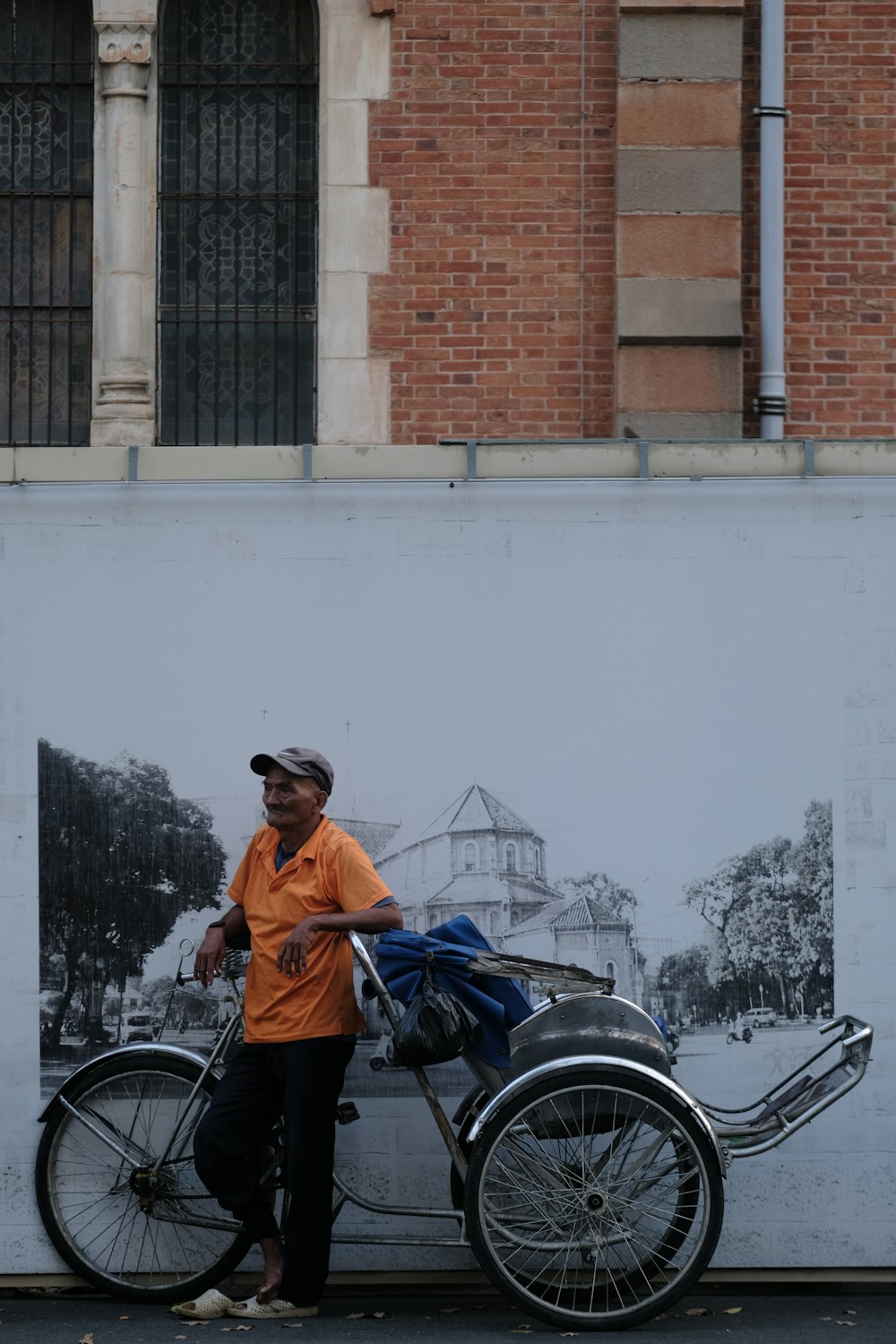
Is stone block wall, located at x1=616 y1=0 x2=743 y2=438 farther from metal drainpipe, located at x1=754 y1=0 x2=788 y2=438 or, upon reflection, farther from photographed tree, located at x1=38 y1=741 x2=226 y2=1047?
photographed tree, located at x1=38 y1=741 x2=226 y2=1047

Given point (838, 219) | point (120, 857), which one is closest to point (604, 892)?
point (120, 857)

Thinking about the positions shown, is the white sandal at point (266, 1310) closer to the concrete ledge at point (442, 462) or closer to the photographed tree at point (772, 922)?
the photographed tree at point (772, 922)

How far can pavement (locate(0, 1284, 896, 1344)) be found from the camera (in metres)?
5.11

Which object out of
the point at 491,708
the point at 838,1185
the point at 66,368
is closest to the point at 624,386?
the point at 66,368

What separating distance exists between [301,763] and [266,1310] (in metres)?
1.74

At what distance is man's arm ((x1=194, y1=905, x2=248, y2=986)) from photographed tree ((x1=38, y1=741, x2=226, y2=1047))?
0.18 metres

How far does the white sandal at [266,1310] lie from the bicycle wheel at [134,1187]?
0.72ft

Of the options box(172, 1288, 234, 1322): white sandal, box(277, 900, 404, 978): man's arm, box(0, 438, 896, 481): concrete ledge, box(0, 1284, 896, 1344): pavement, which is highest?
box(0, 438, 896, 481): concrete ledge

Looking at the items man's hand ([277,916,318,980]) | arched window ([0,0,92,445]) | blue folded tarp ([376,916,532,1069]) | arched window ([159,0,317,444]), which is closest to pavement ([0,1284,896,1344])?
blue folded tarp ([376,916,532,1069])

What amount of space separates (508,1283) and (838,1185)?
125cm

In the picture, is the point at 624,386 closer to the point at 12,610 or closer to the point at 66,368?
the point at 66,368

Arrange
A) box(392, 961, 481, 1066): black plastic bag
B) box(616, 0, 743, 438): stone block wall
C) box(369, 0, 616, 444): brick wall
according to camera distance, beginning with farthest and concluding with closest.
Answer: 1. box(369, 0, 616, 444): brick wall
2. box(616, 0, 743, 438): stone block wall
3. box(392, 961, 481, 1066): black plastic bag

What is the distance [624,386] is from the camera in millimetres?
9352

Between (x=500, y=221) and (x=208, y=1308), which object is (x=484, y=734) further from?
(x=500, y=221)
